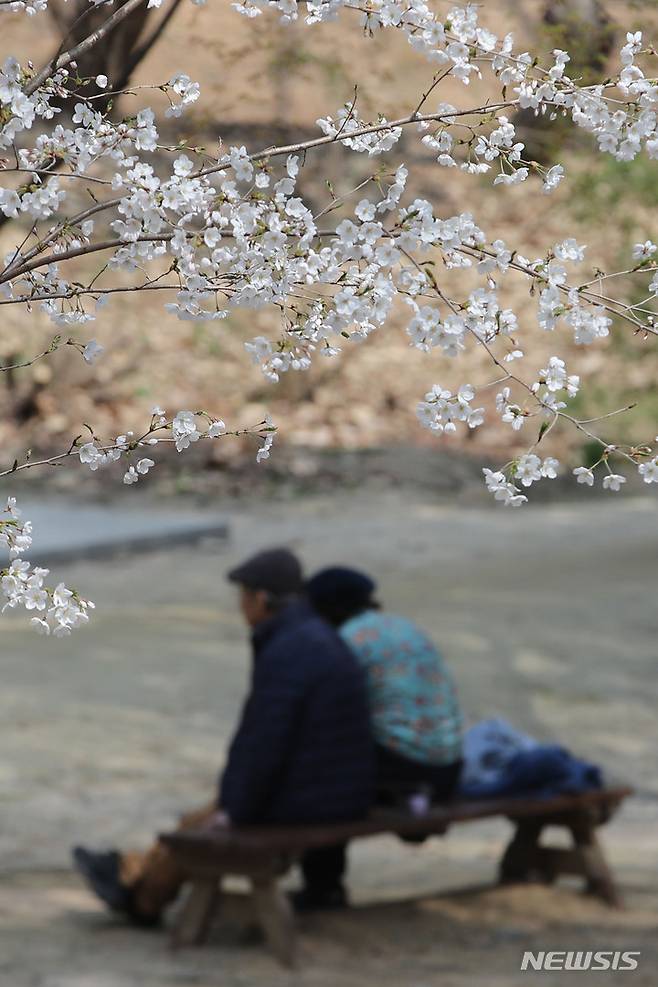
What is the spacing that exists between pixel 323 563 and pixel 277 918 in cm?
750

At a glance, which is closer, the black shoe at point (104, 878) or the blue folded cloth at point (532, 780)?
the black shoe at point (104, 878)

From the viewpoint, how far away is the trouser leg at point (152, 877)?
197 inches

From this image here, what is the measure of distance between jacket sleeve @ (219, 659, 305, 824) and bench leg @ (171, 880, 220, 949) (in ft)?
0.78

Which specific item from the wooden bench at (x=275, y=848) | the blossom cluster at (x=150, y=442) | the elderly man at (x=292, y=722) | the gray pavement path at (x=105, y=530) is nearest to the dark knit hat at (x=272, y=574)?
the elderly man at (x=292, y=722)

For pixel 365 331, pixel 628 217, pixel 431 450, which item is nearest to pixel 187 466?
pixel 431 450

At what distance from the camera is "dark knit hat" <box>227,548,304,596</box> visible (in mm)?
4836

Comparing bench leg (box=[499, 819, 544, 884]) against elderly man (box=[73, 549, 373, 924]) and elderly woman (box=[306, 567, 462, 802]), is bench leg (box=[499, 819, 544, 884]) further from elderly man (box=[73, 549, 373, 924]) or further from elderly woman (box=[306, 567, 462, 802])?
elderly man (box=[73, 549, 373, 924])

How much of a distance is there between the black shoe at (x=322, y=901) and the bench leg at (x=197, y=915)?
51 centimetres

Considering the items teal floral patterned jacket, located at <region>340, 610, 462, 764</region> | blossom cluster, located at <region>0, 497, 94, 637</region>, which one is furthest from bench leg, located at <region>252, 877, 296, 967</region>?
blossom cluster, located at <region>0, 497, 94, 637</region>

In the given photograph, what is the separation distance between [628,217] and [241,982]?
8.03 meters

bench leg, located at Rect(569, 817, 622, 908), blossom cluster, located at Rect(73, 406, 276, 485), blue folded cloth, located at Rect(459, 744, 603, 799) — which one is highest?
blossom cluster, located at Rect(73, 406, 276, 485)

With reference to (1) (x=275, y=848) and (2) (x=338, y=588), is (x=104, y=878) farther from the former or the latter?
(2) (x=338, y=588)

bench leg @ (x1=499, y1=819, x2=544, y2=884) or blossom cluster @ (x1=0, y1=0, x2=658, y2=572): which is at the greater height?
blossom cluster @ (x1=0, y1=0, x2=658, y2=572)

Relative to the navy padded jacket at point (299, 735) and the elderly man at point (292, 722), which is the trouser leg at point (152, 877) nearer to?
the elderly man at point (292, 722)
